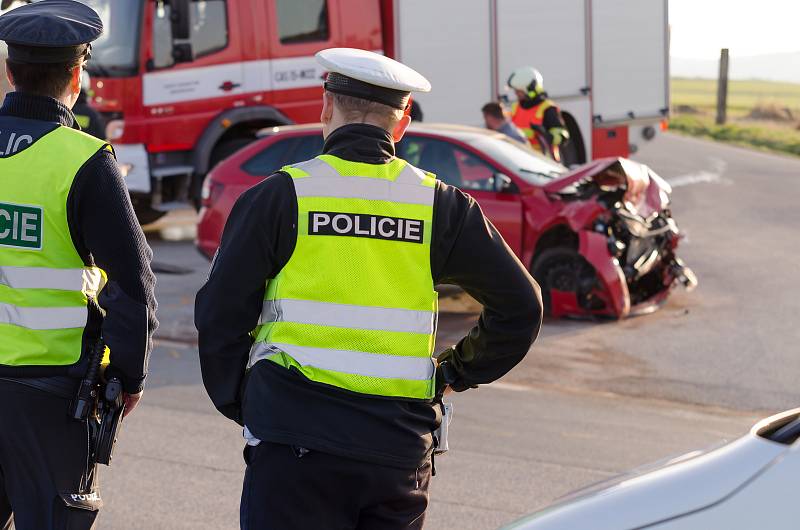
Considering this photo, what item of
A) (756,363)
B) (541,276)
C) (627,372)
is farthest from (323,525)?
(541,276)

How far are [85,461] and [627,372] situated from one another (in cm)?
602

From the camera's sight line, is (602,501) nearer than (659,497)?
No

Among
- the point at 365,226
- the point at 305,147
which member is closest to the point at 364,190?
the point at 365,226

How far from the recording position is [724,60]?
39.9 metres

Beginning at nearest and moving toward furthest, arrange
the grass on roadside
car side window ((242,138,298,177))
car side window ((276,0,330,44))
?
car side window ((242,138,298,177)) < car side window ((276,0,330,44)) < the grass on roadside

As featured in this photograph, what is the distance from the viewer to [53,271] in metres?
3.35

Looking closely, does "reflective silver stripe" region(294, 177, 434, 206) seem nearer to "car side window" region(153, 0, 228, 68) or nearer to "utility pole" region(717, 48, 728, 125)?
"car side window" region(153, 0, 228, 68)

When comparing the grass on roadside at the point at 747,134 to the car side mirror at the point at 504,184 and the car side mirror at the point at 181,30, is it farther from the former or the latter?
the car side mirror at the point at 504,184

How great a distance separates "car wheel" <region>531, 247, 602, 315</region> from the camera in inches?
410

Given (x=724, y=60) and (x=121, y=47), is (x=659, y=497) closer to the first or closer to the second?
(x=121, y=47)

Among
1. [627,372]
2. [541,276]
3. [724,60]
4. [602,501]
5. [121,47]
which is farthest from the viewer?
[724,60]

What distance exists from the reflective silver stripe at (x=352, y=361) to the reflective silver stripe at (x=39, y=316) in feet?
2.07

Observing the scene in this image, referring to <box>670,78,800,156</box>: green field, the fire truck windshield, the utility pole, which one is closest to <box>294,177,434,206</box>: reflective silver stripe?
the fire truck windshield

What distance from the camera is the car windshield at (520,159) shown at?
35.2 feet
